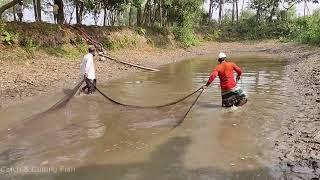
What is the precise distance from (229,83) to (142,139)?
12.5 feet

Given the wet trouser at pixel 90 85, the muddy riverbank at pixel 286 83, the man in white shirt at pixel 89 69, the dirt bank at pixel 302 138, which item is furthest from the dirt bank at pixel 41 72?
the dirt bank at pixel 302 138

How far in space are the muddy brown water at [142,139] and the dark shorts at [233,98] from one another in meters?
0.21

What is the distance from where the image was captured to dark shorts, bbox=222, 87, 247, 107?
468 inches

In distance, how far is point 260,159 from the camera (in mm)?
7672

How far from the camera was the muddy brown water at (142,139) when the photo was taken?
721cm

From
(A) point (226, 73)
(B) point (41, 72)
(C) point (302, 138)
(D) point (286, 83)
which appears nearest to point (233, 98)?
(A) point (226, 73)

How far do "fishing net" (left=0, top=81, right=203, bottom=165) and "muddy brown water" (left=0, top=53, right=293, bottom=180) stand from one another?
2cm

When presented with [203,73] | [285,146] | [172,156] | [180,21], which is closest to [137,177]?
[172,156]

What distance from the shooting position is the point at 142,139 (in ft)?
30.1

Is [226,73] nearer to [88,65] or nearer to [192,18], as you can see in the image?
[88,65]

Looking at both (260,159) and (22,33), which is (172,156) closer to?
(260,159)

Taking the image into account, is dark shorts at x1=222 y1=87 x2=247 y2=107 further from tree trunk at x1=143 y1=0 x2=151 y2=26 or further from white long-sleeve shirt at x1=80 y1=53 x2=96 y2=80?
tree trunk at x1=143 y1=0 x2=151 y2=26

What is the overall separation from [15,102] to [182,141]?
257 inches

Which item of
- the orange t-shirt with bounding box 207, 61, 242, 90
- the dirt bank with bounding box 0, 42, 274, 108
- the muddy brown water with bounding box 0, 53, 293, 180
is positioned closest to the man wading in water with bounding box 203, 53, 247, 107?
the orange t-shirt with bounding box 207, 61, 242, 90
